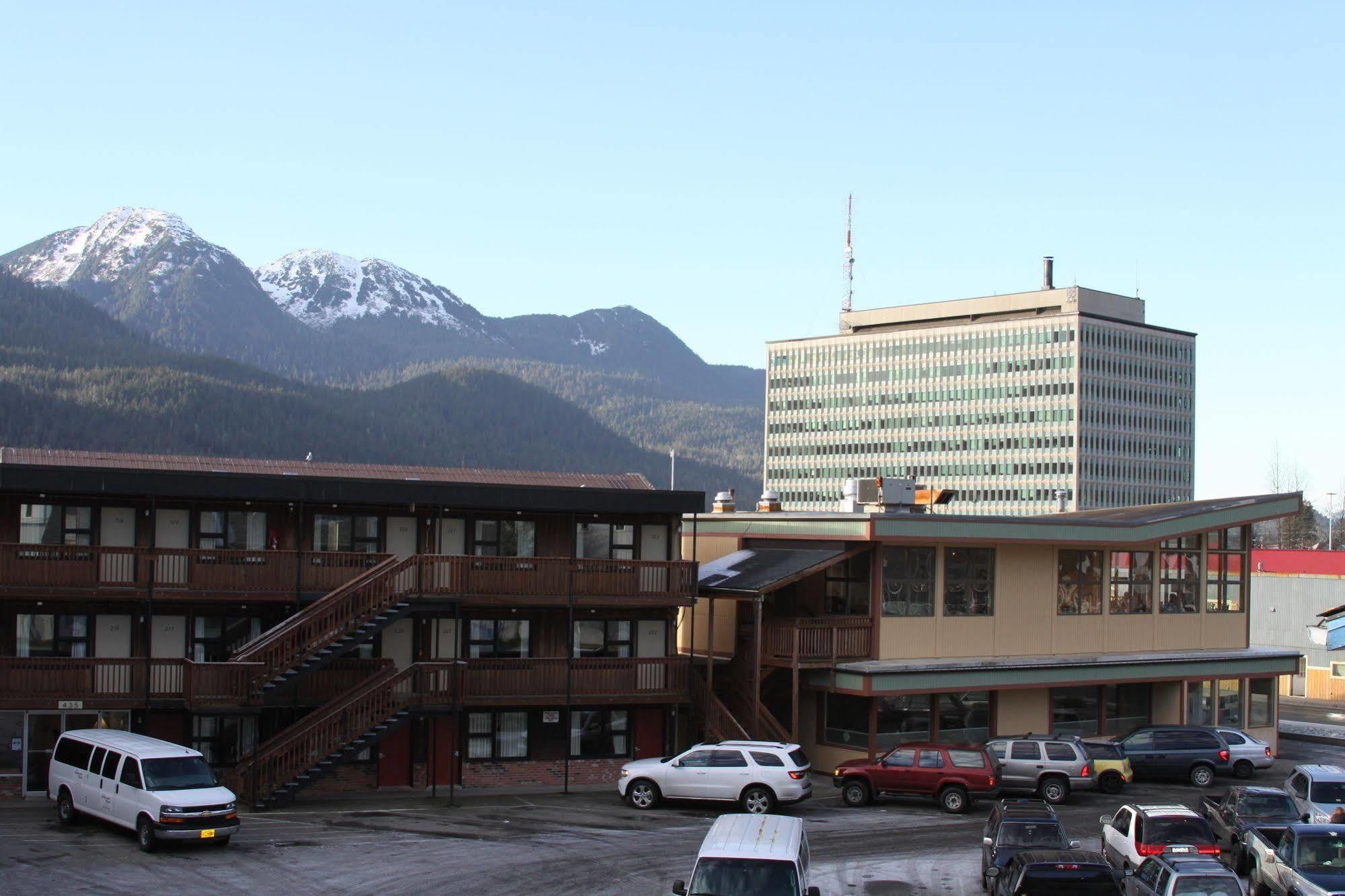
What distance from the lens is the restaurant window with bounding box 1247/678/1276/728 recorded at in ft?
165

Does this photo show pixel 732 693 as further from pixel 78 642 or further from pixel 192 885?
pixel 192 885

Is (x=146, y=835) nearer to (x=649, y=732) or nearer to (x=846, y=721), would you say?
(x=649, y=732)

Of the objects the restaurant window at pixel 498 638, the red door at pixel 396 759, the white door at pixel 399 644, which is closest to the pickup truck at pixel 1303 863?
the restaurant window at pixel 498 638

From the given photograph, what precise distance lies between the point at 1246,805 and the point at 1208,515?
59.6ft

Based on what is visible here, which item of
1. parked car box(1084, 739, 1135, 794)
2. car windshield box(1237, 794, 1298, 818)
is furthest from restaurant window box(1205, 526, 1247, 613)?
car windshield box(1237, 794, 1298, 818)

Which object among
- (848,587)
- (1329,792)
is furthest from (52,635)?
(1329,792)

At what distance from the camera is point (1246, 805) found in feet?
102

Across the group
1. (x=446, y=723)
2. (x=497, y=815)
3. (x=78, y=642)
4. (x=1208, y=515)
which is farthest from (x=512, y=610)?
(x=1208, y=515)

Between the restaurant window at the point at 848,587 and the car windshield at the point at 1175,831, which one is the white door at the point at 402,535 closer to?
the restaurant window at the point at 848,587

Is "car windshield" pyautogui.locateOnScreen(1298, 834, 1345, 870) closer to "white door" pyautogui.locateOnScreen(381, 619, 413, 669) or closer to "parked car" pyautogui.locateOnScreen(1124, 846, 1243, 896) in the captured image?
"parked car" pyautogui.locateOnScreen(1124, 846, 1243, 896)

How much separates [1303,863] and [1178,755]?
17.3 m

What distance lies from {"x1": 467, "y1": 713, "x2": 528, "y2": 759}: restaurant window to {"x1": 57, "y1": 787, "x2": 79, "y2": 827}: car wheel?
10.5m

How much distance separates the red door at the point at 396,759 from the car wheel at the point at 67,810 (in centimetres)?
846

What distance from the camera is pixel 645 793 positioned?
35.4 m
